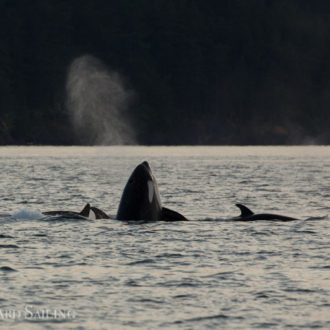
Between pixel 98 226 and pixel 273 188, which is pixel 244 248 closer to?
pixel 98 226

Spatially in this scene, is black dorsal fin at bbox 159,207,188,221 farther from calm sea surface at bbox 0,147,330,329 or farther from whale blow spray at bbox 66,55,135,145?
whale blow spray at bbox 66,55,135,145

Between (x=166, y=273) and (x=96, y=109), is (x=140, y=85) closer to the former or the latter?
(x=96, y=109)

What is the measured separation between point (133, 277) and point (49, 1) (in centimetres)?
17693

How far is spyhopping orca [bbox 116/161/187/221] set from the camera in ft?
81.9

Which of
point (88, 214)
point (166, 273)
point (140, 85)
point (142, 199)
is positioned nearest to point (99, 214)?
point (88, 214)

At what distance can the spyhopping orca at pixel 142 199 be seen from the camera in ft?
81.9

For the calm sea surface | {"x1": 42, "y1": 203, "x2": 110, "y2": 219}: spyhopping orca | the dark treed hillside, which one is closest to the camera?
the calm sea surface

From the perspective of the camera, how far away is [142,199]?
25.4m

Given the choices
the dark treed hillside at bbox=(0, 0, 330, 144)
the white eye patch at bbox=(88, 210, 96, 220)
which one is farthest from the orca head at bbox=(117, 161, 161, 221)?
the dark treed hillside at bbox=(0, 0, 330, 144)

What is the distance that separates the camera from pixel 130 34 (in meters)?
196

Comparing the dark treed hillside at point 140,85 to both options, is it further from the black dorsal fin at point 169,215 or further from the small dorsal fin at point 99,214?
the black dorsal fin at point 169,215

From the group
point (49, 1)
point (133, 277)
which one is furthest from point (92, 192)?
point (49, 1)

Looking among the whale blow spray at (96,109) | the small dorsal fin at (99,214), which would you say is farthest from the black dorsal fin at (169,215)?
the whale blow spray at (96,109)

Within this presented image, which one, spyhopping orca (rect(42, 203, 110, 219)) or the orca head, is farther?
spyhopping orca (rect(42, 203, 110, 219))
